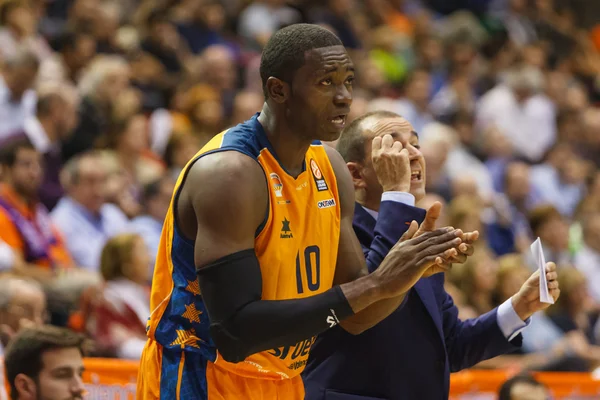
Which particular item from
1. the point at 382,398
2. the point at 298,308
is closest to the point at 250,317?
the point at 298,308

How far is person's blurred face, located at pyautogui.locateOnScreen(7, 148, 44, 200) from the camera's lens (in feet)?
22.6

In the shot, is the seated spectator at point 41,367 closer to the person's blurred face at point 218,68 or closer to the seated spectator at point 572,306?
the seated spectator at point 572,306

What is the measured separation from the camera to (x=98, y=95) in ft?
28.6

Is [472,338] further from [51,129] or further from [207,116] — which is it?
[207,116]

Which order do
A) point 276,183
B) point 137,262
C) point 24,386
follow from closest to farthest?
point 276,183 → point 24,386 → point 137,262

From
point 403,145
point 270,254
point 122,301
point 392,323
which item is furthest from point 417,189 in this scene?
point 122,301

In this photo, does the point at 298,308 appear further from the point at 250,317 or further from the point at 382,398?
the point at 382,398

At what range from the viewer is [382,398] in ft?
12.4

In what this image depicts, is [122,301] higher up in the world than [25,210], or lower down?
lower down

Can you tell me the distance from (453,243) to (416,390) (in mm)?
933

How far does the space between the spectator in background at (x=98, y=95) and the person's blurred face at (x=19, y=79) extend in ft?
1.75

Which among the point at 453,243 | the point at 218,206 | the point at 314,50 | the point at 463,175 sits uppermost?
the point at 314,50

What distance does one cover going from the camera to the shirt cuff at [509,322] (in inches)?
162

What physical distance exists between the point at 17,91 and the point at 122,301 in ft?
8.80
